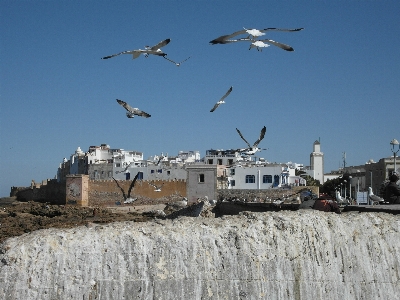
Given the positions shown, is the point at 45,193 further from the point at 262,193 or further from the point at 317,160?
the point at 317,160

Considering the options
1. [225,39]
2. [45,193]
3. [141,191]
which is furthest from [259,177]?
[225,39]

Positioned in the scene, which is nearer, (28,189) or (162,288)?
(162,288)

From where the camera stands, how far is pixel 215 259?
9.53 meters

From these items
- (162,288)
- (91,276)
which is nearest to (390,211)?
(162,288)

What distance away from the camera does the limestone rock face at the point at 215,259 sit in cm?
Result: 884

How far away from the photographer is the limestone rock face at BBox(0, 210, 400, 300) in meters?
8.84

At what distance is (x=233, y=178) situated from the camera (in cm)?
5547

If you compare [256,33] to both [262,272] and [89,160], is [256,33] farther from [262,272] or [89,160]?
[89,160]

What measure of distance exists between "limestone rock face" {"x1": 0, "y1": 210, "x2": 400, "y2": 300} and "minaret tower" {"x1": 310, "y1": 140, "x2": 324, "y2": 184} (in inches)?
3225

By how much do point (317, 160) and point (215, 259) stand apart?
85.2 meters

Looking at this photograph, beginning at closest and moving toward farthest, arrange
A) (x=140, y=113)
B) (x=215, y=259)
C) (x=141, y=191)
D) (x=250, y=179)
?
(x=215, y=259), (x=140, y=113), (x=141, y=191), (x=250, y=179)

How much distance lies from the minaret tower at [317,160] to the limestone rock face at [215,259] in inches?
3225

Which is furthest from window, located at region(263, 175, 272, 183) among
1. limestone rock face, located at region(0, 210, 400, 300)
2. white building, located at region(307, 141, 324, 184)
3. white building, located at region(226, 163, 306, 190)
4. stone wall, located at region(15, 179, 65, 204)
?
limestone rock face, located at region(0, 210, 400, 300)

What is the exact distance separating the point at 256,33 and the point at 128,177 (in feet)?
151
